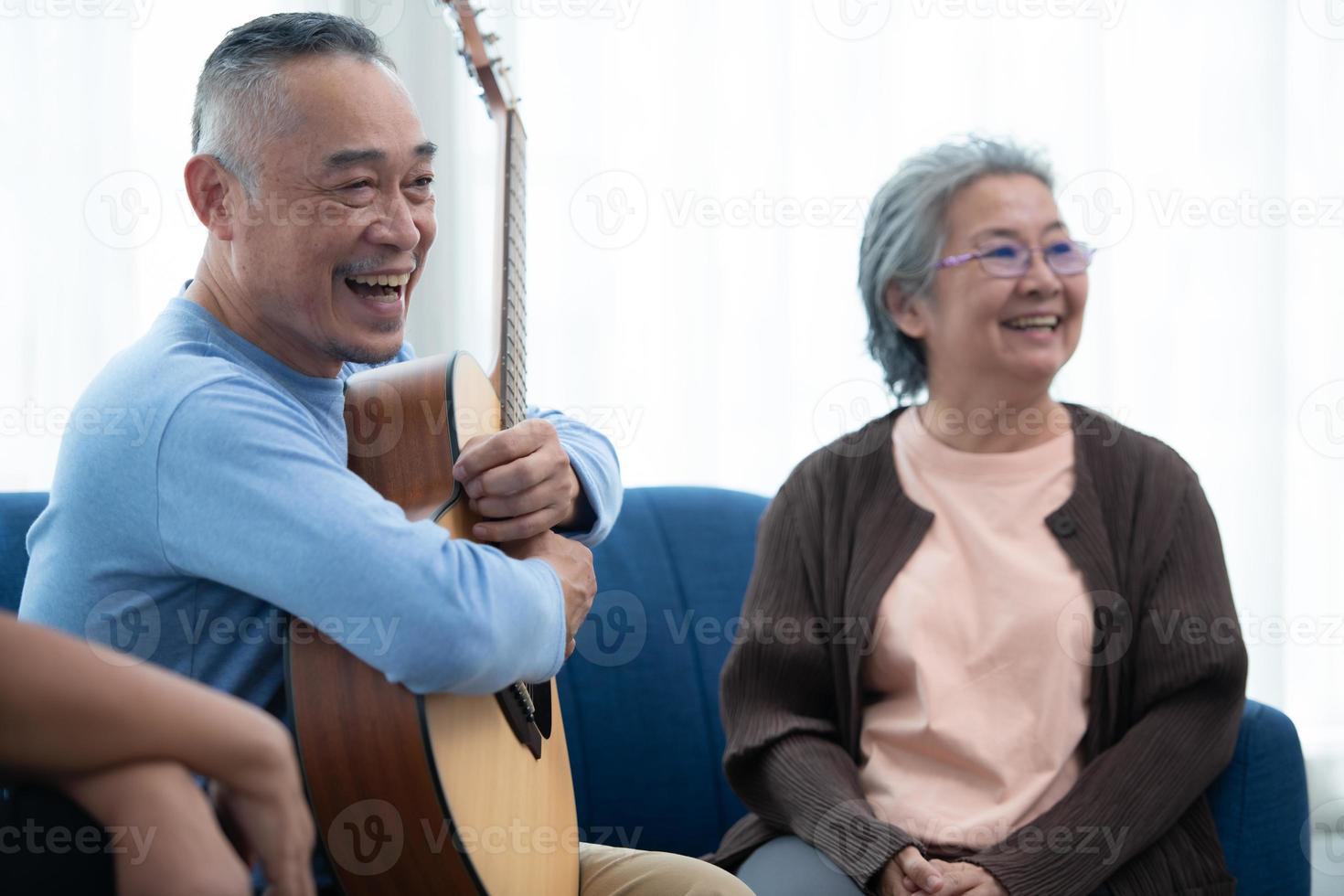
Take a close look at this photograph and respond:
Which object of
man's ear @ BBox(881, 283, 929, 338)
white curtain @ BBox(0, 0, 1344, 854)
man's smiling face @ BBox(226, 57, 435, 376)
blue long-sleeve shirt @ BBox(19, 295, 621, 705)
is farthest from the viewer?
white curtain @ BBox(0, 0, 1344, 854)

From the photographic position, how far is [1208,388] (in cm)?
276

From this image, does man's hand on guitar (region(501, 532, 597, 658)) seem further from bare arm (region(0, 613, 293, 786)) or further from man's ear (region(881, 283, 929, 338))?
man's ear (region(881, 283, 929, 338))

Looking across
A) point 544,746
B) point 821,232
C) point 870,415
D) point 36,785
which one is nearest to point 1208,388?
point 870,415

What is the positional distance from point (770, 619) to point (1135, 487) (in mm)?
576

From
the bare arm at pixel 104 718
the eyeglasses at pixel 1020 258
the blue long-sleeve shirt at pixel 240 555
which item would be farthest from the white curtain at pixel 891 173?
the bare arm at pixel 104 718

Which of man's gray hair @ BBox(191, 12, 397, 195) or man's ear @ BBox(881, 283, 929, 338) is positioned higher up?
man's gray hair @ BBox(191, 12, 397, 195)

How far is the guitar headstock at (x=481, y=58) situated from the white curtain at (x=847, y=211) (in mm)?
707

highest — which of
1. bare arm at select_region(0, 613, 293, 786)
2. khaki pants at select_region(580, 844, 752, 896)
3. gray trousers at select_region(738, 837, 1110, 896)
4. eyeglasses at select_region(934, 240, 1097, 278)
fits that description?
eyeglasses at select_region(934, 240, 1097, 278)

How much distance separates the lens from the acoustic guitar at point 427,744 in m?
1.13

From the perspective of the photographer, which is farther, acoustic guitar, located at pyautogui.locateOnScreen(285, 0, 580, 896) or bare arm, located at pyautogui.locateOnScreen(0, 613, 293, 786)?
acoustic guitar, located at pyautogui.locateOnScreen(285, 0, 580, 896)

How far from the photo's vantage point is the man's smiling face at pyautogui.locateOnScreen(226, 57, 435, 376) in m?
1.34

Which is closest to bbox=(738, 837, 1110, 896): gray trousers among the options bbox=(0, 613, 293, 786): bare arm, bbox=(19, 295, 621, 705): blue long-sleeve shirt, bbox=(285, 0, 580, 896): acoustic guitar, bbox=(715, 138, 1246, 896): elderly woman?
bbox=(715, 138, 1246, 896): elderly woman

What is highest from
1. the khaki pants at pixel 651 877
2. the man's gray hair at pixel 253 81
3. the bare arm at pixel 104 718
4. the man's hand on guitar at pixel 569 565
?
the man's gray hair at pixel 253 81

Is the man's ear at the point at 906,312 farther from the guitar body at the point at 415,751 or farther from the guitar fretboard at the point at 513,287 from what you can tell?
the guitar body at the point at 415,751
